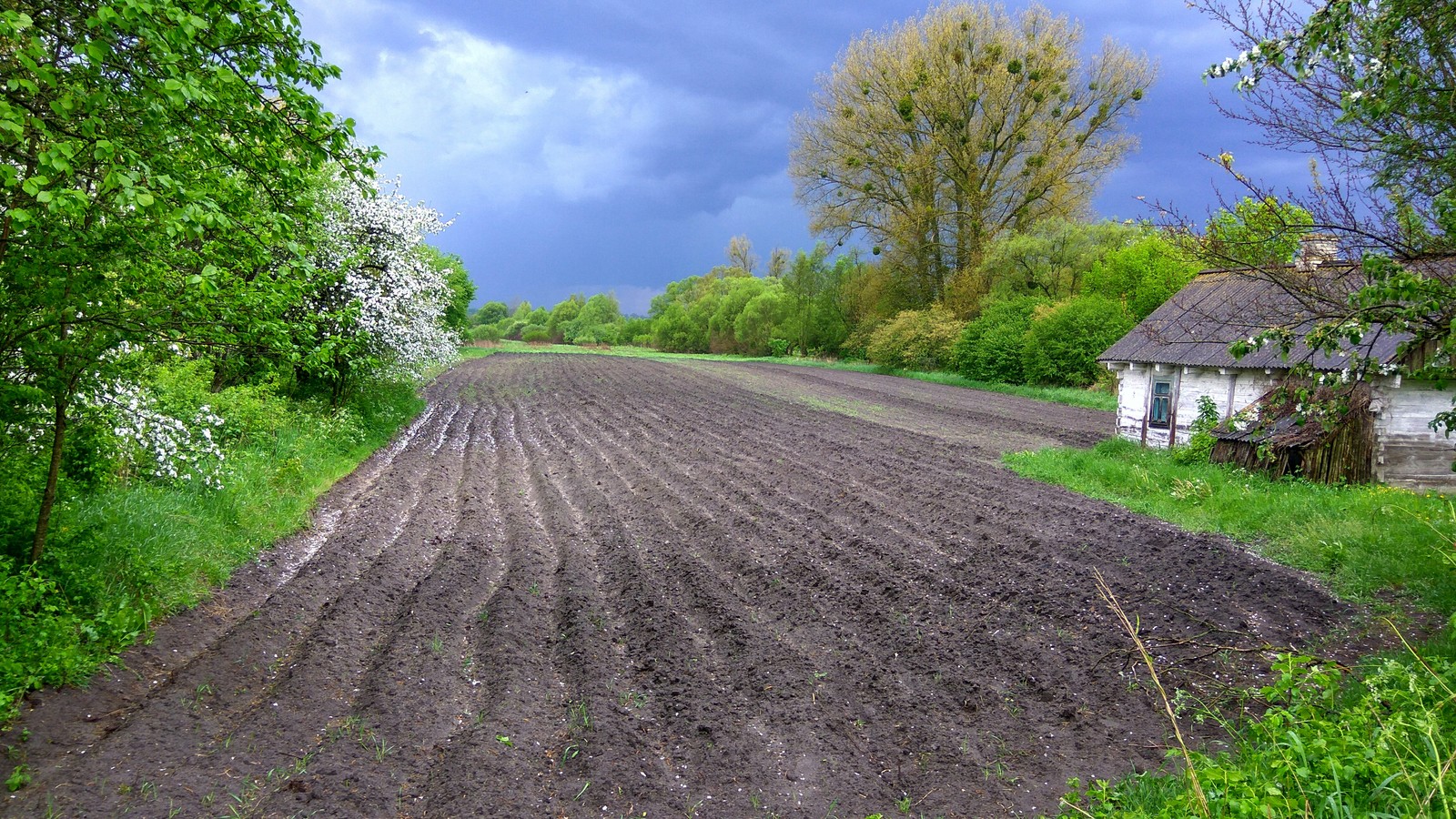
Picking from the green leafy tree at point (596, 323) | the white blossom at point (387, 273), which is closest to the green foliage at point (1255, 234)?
the white blossom at point (387, 273)

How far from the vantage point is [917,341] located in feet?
126

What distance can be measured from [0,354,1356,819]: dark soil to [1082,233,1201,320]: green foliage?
19.9 m

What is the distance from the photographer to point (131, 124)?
4.61m

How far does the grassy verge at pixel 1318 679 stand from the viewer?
3201mm

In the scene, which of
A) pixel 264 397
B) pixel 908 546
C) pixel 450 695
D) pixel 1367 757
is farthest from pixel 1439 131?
pixel 264 397

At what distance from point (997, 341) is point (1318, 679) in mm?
29652

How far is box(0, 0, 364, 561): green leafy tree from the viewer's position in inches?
157

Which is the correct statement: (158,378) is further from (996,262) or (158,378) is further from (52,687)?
(996,262)

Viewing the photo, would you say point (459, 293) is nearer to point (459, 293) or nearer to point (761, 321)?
point (459, 293)

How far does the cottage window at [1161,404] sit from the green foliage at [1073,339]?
11.7m

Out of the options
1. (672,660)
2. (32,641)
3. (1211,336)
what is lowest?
(672,660)

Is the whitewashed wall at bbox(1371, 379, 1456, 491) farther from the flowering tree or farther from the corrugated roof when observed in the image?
the flowering tree

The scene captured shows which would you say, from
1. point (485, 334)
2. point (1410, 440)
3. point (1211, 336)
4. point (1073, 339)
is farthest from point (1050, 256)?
point (485, 334)

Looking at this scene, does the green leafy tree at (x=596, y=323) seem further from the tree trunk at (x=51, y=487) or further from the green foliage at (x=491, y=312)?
the tree trunk at (x=51, y=487)
